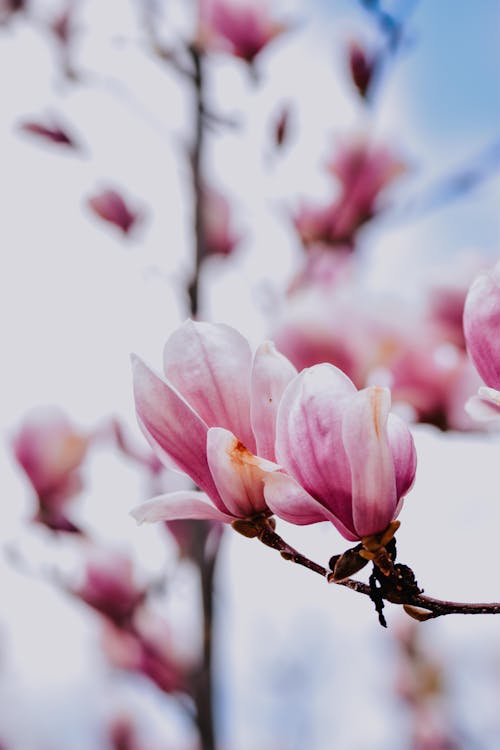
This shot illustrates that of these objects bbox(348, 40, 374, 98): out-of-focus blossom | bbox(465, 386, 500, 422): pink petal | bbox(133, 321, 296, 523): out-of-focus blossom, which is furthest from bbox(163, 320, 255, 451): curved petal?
bbox(348, 40, 374, 98): out-of-focus blossom

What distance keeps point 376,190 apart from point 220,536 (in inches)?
25.2

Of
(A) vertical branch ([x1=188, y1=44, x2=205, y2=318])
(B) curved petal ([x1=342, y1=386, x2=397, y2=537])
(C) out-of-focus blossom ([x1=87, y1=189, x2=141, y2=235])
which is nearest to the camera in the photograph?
(B) curved petal ([x1=342, y1=386, x2=397, y2=537])

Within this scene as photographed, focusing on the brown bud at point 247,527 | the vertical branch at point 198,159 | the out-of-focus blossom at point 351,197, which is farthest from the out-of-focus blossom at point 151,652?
the brown bud at point 247,527

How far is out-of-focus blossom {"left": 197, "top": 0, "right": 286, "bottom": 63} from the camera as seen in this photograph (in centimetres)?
124

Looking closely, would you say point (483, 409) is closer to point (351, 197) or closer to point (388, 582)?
point (388, 582)

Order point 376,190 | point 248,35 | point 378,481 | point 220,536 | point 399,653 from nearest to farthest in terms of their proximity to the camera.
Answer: point 378,481, point 220,536, point 248,35, point 376,190, point 399,653

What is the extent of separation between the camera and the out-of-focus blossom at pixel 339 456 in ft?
1.16

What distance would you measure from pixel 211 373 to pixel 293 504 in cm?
7

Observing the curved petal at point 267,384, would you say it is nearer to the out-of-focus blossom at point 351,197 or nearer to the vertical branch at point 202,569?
A: the vertical branch at point 202,569

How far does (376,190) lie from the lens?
54.2 inches

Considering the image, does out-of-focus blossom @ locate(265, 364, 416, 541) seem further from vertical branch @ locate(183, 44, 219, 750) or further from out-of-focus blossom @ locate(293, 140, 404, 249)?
out-of-focus blossom @ locate(293, 140, 404, 249)

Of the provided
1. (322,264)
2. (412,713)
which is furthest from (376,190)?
(412,713)

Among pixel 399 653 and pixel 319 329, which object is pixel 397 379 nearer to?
pixel 319 329

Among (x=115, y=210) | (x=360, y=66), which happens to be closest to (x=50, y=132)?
(x=115, y=210)
